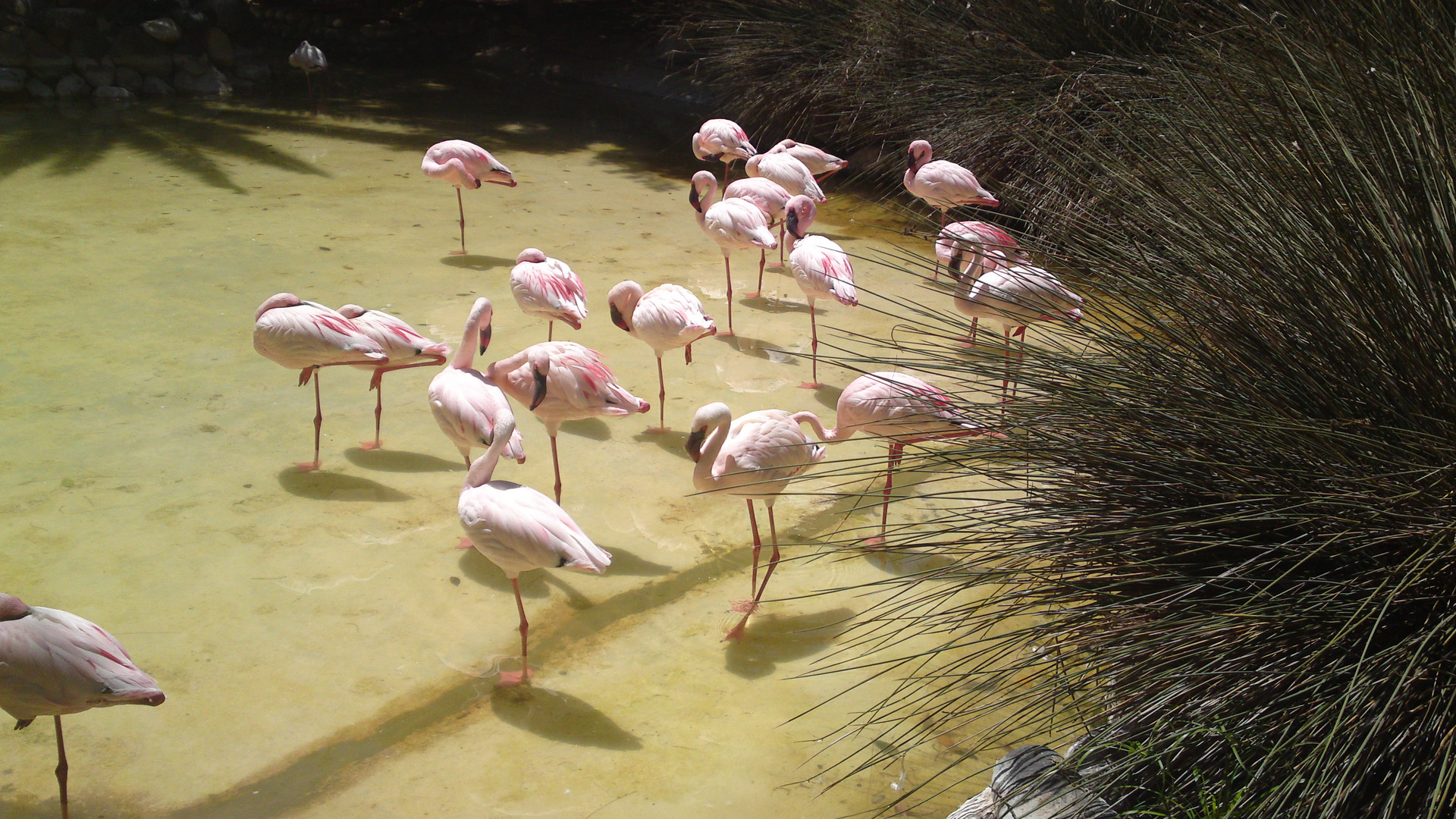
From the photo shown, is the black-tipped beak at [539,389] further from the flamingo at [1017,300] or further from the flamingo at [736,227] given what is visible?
the flamingo at [736,227]

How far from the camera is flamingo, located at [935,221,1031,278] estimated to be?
98.7 inches

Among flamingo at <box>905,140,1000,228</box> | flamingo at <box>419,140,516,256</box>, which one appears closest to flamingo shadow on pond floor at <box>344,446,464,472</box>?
flamingo at <box>419,140,516,256</box>

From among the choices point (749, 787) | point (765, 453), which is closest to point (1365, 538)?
point (749, 787)

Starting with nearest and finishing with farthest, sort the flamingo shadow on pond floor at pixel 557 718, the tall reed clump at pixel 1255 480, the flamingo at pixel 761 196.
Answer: the tall reed clump at pixel 1255 480 → the flamingo shadow on pond floor at pixel 557 718 → the flamingo at pixel 761 196

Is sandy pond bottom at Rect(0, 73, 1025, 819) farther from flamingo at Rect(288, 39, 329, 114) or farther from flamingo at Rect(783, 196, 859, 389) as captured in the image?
flamingo at Rect(288, 39, 329, 114)

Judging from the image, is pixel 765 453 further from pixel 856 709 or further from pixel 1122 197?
pixel 1122 197

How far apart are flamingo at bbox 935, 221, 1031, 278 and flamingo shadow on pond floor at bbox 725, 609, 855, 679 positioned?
1.32 m

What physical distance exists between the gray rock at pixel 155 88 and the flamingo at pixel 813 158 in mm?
7631

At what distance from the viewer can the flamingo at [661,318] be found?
4805 millimetres

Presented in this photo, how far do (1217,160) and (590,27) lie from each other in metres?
13.9

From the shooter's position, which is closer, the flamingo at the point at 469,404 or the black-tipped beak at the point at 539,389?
the flamingo at the point at 469,404

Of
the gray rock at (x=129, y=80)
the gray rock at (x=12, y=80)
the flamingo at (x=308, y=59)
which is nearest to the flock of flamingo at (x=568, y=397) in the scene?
the flamingo at (x=308, y=59)

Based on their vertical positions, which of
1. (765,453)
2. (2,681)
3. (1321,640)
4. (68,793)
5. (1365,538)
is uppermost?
(1365,538)

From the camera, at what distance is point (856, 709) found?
3264mm
